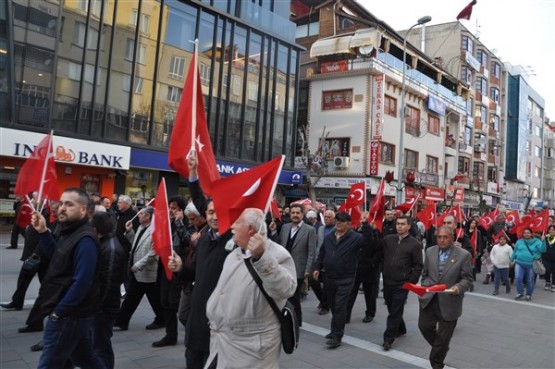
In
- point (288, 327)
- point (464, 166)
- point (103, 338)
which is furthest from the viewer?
point (464, 166)

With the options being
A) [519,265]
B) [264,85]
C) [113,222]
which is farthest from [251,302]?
[264,85]

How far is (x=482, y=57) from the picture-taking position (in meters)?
48.8

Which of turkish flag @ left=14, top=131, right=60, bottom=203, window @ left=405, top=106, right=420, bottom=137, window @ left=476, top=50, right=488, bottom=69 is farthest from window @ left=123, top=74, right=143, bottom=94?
window @ left=476, top=50, right=488, bottom=69

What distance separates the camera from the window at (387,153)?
32750mm

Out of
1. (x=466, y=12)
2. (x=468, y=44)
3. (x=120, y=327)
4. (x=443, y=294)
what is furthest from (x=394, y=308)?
(x=468, y=44)

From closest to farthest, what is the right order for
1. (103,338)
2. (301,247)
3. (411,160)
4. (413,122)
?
(103,338) < (301,247) < (413,122) < (411,160)

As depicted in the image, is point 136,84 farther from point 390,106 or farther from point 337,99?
point 390,106

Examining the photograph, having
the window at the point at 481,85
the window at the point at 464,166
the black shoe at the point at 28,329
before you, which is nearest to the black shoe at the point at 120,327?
the black shoe at the point at 28,329

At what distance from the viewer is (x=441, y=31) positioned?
4528cm

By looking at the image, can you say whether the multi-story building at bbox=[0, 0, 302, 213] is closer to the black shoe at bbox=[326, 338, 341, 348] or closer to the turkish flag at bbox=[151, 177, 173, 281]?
the turkish flag at bbox=[151, 177, 173, 281]

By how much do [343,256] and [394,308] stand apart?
100 cm

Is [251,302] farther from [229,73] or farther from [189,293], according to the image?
[229,73]

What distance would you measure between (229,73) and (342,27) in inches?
507

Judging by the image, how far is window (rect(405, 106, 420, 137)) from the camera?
117 feet
